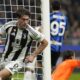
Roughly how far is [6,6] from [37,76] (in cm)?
131

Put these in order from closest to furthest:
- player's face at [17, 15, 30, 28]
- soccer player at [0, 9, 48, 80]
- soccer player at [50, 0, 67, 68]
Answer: player's face at [17, 15, 30, 28]
soccer player at [0, 9, 48, 80]
soccer player at [50, 0, 67, 68]

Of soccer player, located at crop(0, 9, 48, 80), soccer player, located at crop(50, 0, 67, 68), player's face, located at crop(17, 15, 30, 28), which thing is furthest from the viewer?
soccer player, located at crop(50, 0, 67, 68)

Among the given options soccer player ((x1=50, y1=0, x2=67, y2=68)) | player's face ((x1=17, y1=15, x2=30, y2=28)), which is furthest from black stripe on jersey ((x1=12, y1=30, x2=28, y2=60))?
soccer player ((x1=50, y1=0, x2=67, y2=68))

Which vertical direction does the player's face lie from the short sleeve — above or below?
above

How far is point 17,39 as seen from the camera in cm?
814

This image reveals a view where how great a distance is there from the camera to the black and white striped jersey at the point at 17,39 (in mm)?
8094

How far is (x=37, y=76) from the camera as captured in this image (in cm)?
945

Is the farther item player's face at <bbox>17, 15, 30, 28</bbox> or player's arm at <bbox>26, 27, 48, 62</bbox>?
player's arm at <bbox>26, 27, 48, 62</bbox>

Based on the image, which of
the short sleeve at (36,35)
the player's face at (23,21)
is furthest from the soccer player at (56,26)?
the player's face at (23,21)

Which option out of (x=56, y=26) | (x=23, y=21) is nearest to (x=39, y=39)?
(x=23, y=21)

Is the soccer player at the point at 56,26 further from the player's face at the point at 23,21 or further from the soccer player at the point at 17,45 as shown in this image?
the player's face at the point at 23,21

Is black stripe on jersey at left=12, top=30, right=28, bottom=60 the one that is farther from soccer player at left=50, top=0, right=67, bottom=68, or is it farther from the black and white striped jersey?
soccer player at left=50, top=0, right=67, bottom=68

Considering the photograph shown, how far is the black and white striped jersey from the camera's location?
26.6 ft

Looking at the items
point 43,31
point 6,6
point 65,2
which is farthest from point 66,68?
point 65,2
